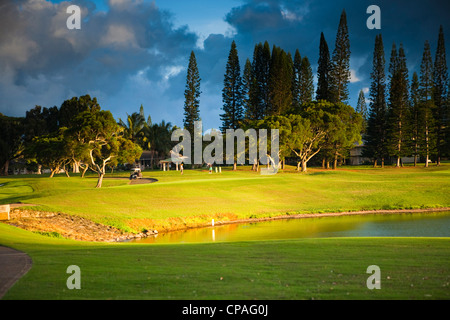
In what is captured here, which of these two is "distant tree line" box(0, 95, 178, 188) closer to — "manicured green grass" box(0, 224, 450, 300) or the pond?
the pond

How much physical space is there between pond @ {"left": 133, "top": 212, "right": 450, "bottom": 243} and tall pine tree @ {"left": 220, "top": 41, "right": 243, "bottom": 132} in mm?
45897

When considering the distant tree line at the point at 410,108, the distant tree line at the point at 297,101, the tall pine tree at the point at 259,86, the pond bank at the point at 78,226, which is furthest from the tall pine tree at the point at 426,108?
the pond bank at the point at 78,226

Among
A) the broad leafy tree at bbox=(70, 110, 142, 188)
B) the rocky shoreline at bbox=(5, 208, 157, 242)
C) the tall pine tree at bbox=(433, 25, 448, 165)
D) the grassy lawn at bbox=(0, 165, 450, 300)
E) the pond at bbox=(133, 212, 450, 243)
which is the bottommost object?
the pond at bbox=(133, 212, 450, 243)

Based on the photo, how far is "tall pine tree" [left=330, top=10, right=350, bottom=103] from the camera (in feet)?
217

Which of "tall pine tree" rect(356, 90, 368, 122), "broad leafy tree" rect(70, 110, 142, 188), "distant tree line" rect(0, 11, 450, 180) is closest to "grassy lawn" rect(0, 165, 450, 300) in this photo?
"broad leafy tree" rect(70, 110, 142, 188)

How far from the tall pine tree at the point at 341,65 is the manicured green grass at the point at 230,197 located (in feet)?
85.5

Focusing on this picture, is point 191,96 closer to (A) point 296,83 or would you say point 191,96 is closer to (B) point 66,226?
(A) point 296,83

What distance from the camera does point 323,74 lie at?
69.8 meters

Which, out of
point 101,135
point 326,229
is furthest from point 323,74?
point 326,229

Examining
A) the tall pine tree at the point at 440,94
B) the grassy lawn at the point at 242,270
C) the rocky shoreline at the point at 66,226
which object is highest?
the tall pine tree at the point at 440,94

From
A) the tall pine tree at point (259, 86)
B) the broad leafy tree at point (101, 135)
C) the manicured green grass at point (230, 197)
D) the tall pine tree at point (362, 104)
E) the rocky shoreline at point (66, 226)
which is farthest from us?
the tall pine tree at point (362, 104)

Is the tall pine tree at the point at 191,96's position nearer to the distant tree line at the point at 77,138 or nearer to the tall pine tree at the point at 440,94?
the distant tree line at the point at 77,138

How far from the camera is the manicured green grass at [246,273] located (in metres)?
6.81
